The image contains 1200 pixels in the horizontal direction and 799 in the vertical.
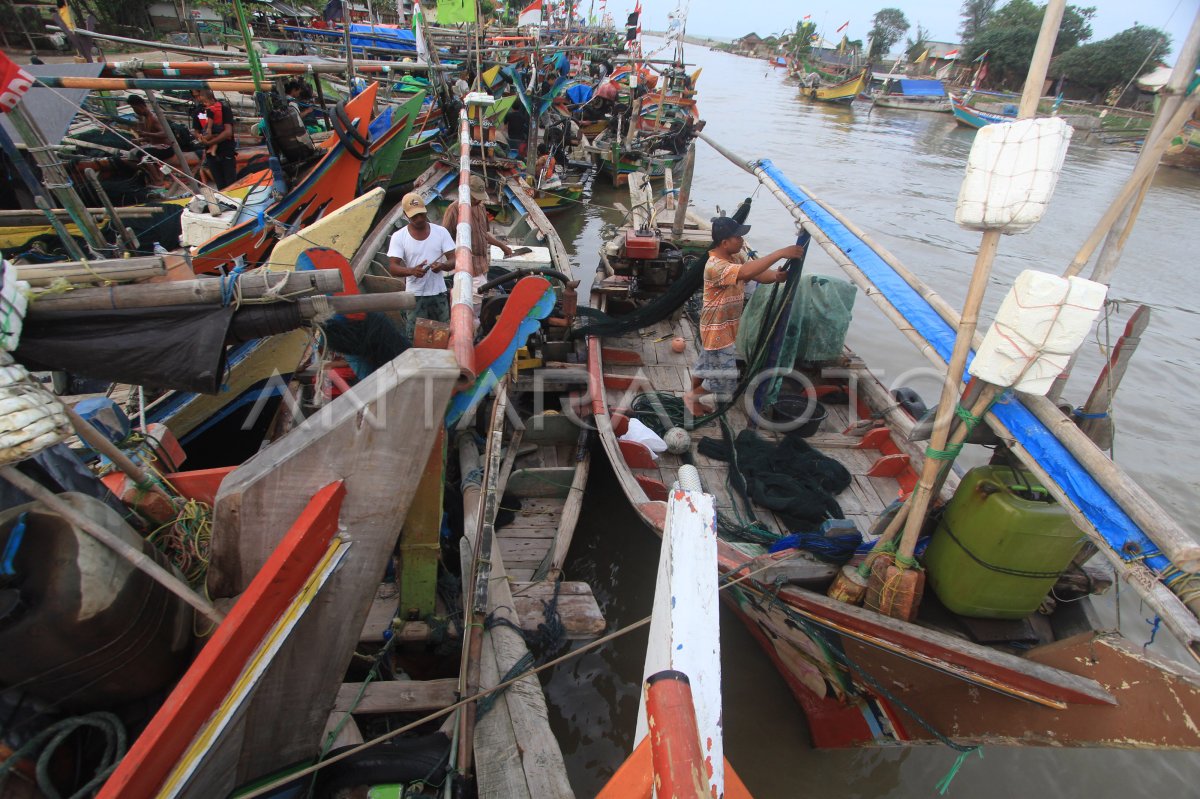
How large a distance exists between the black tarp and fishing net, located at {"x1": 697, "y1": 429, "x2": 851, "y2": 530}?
3677mm

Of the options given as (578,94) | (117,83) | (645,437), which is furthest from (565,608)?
(578,94)

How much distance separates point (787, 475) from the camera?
14.9 ft

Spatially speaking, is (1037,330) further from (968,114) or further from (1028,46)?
(1028,46)

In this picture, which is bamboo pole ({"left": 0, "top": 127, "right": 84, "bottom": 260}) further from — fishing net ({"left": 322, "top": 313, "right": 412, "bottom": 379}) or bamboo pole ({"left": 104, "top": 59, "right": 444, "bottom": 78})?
bamboo pole ({"left": 104, "top": 59, "right": 444, "bottom": 78})

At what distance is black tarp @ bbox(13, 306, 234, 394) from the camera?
1934mm

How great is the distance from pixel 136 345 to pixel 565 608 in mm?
2517

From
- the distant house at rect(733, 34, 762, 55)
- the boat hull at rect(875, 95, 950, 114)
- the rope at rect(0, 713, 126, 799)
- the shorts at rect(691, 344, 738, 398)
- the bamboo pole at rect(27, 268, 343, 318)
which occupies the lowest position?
the shorts at rect(691, 344, 738, 398)

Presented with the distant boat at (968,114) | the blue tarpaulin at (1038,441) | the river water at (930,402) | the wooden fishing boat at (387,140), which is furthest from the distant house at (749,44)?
the blue tarpaulin at (1038,441)

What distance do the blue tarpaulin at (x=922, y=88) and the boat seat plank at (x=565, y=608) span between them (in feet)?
176

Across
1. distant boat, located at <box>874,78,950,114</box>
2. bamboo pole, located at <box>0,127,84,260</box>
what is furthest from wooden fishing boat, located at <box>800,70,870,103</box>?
bamboo pole, located at <box>0,127,84,260</box>

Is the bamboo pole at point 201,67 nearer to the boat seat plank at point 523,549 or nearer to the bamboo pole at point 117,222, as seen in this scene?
the bamboo pole at point 117,222

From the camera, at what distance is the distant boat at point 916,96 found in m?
43.0

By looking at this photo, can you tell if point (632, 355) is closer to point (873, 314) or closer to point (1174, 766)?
point (1174, 766)

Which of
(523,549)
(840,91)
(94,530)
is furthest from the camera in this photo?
(840,91)
